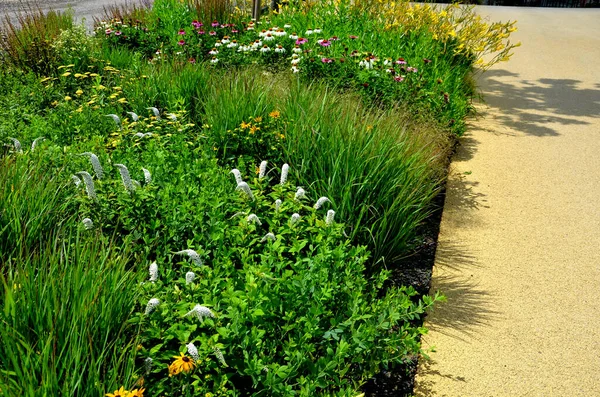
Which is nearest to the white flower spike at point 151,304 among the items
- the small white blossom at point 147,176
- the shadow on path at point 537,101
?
the small white blossom at point 147,176

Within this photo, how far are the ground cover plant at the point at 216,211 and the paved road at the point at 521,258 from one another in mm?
346

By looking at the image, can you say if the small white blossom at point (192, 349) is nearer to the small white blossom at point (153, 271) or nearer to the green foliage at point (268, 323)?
the green foliage at point (268, 323)

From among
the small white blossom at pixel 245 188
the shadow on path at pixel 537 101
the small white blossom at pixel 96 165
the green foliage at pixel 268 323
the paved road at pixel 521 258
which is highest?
the small white blossom at pixel 96 165

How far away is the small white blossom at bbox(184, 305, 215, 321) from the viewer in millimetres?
2381

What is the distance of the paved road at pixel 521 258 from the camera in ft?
11.2

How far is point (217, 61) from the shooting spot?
653cm

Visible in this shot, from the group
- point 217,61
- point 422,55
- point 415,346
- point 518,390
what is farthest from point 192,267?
point 422,55

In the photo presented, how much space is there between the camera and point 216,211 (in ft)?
10.8

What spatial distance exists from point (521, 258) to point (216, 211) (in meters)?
2.43

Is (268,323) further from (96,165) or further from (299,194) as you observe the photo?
(96,165)

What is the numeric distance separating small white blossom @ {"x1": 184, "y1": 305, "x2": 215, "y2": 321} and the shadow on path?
226 inches

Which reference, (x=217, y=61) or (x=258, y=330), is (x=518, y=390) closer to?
(x=258, y=330)

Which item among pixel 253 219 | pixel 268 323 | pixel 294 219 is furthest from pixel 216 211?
pixel 268 323

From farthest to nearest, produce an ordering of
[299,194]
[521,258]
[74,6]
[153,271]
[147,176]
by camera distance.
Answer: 1. [74,6]
2. [521,258]
3. [299,194]
4. [147,176]
5. [153,271]
